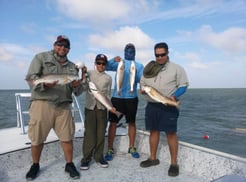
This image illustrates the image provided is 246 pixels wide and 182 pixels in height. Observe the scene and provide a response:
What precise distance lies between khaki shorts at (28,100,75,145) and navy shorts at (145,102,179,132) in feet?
4.64

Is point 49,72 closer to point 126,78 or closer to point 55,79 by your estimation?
point 55,79

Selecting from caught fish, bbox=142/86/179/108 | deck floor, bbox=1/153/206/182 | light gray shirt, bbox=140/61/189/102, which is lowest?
deck floor, bbox=1/153/206/182

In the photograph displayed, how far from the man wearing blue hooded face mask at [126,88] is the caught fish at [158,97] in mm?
705

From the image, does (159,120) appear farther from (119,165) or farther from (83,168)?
(83,168)

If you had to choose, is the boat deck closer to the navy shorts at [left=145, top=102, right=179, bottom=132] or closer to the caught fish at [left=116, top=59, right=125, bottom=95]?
the navy shorts at [left=145, top=102, right=179, bottom=132]

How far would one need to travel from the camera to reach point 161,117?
439 centimetres

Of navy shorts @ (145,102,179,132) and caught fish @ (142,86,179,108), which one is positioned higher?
caught fish @ (142,86,179,108)

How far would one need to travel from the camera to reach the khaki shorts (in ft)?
12.7

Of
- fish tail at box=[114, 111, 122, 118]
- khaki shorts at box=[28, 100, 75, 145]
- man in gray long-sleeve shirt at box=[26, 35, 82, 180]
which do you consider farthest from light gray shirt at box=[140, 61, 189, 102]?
khaki shorts at box=[28, 100, 75, 145]

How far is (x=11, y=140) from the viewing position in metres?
4.98

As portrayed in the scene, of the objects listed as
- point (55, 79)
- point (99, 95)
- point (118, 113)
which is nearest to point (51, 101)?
point (55, 79)

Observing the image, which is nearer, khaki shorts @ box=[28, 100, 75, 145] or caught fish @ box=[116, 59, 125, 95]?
khaki shorts @ box=[28, 100, 75, 145]

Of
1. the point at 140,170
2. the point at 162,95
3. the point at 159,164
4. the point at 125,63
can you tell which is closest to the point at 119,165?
the point at 140,170

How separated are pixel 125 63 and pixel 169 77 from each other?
43.0 inches
